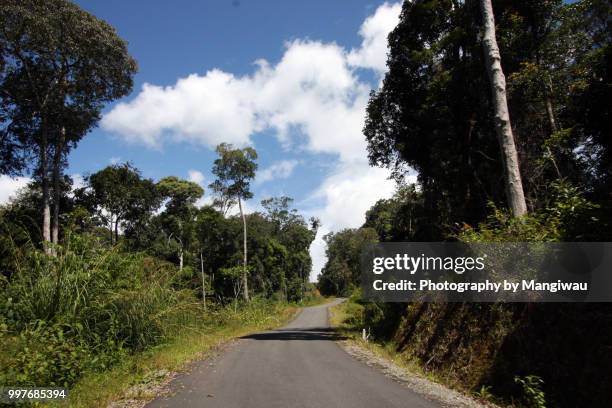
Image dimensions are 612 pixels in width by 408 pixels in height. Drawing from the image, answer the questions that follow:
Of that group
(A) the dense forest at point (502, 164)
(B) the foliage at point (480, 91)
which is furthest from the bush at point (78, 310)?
(B) the foliage at point (480, 91)

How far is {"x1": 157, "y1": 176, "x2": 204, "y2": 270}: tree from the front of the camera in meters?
39.0

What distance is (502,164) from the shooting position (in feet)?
36.9

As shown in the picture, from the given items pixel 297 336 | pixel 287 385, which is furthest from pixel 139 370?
pixel 297 336

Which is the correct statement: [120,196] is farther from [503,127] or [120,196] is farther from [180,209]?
[503,127]

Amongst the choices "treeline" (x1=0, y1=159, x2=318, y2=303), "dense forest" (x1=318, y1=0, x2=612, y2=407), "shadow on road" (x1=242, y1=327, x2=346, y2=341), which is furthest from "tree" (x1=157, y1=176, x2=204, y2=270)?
"dense forest" (x1=318, y1=0, x2=612, y2=407)

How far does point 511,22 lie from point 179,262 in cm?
3465

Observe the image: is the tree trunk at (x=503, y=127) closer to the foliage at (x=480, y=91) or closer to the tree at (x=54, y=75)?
the foliage at (x=480, y=91)

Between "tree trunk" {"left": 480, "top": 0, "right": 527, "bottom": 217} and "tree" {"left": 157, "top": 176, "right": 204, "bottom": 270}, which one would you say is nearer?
"tree trunk" {"left": 480, "top": 0, "right": 527, "bottom": 217}

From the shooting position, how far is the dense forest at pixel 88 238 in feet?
28.5

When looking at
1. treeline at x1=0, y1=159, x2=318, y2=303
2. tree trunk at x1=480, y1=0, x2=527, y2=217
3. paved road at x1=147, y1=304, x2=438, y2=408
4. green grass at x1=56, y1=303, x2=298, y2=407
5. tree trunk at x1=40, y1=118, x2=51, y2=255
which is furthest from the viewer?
treeline at x1=0, y1=159, x2=318, y2=303

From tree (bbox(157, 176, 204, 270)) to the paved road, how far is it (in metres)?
29.3

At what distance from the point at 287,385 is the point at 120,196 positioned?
28.7 metres

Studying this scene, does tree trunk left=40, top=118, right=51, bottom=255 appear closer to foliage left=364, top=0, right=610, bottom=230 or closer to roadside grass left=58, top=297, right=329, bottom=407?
roadside grass left=58, top=297, right=329, bottom=407

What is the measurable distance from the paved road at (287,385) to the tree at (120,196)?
2447 centimetres
